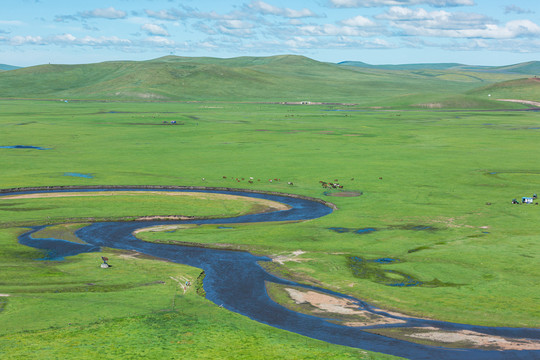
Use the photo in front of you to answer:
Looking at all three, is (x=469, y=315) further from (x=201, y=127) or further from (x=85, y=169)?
(x=201, y=127)

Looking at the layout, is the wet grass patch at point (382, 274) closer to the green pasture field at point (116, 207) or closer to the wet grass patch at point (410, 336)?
the wet grass patch at point (410, 336)

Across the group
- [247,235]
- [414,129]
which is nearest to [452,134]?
[414,129]

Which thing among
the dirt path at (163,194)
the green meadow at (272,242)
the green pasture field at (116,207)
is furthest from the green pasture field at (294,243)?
the dirt path at (163,194)

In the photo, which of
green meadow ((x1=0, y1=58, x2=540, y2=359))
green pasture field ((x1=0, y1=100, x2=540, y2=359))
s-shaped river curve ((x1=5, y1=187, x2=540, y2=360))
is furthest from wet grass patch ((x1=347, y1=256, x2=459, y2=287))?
s-shaped river curve ((x1=5, y1=187, x2=540, y2=360))

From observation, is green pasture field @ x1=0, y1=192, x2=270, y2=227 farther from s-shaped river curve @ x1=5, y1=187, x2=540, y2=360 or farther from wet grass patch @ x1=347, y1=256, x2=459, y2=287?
wet grass patch @ x1=347, y1=256, x2=459, y2=287

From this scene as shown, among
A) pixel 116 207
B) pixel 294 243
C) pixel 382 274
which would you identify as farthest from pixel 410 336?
pixel 116 207

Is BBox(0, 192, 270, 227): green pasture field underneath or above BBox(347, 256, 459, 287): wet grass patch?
above

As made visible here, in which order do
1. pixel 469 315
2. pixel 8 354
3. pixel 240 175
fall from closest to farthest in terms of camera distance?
pixel 8 354
pixel 469 315
pixel 240 175
